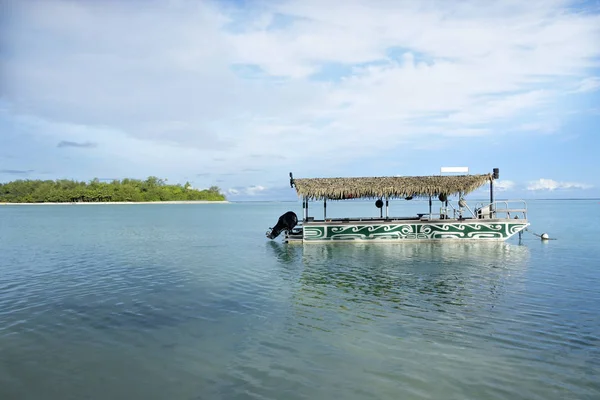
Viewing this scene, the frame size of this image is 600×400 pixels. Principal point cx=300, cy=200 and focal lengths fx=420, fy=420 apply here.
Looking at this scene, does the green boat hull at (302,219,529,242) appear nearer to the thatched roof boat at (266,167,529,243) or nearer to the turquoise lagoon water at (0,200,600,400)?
the thatched roof boat at (266,167,529,243)

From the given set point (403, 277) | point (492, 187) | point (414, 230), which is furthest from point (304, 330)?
point (492, 187)

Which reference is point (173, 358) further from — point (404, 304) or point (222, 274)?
point (222, 274)

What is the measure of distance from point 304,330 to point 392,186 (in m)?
14.1

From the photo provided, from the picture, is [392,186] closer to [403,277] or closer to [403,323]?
[403,277]

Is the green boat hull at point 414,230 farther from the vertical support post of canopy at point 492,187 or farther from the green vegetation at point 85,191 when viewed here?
the green vegetation at point 85,191

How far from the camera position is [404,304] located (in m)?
9.84

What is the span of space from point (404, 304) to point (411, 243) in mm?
11993

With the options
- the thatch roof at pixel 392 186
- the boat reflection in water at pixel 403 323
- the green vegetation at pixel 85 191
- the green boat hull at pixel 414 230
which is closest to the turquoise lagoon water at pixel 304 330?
the boat reflection in water at pixel 403 323

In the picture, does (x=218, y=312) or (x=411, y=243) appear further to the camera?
(x=411, y=243)

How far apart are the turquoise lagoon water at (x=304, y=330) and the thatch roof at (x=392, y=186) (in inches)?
220

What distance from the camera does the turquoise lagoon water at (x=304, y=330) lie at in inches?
233

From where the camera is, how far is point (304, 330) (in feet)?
26.7

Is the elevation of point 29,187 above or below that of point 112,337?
above

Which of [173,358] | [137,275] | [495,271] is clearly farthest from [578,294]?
[137,275]
